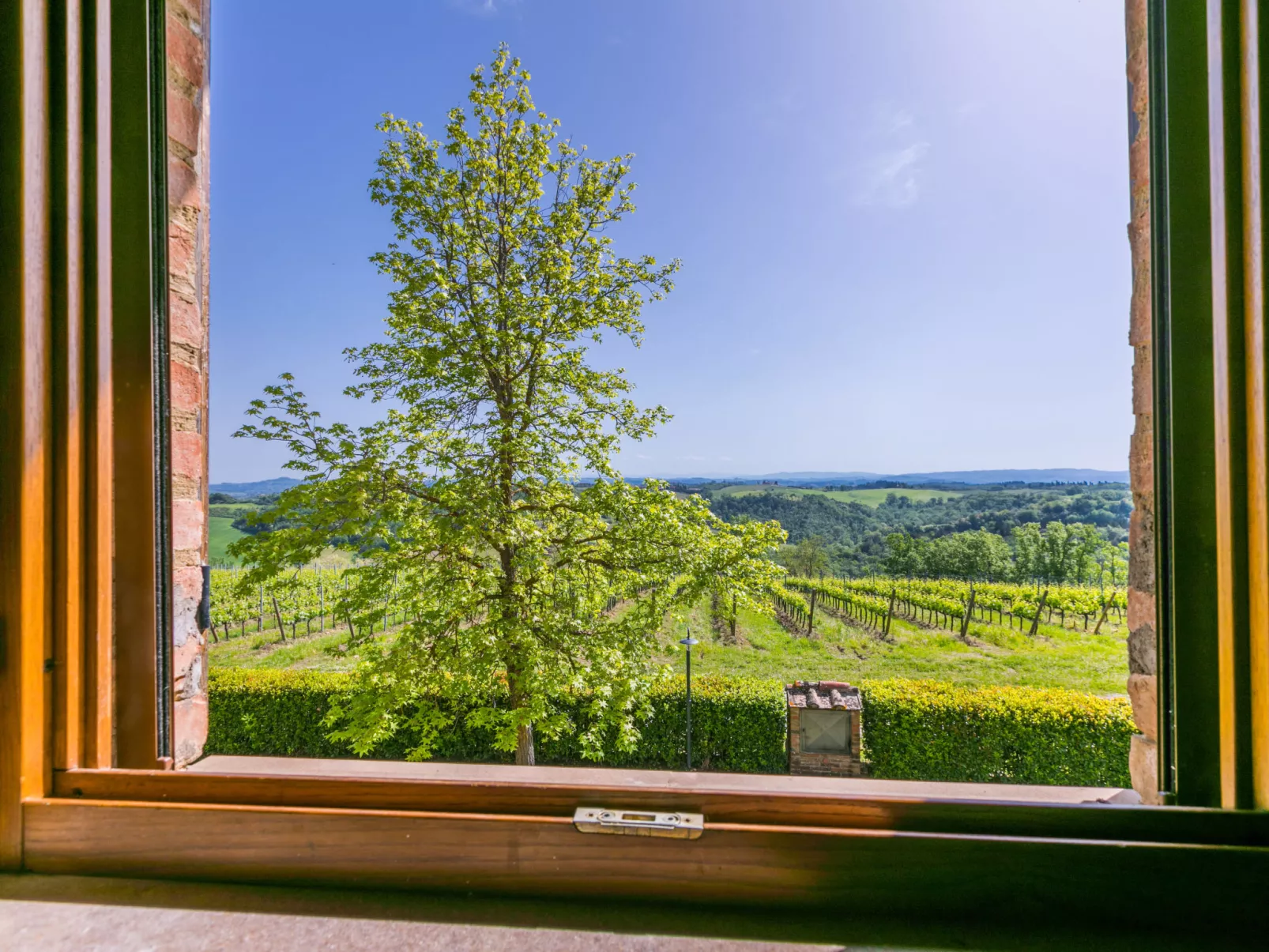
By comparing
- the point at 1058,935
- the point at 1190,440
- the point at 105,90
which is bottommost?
the point at 1058,935

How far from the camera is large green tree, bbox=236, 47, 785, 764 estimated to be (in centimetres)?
299

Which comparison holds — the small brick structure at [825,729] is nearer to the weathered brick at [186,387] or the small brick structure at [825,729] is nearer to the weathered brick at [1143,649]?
the weathered brick at [1143,649]

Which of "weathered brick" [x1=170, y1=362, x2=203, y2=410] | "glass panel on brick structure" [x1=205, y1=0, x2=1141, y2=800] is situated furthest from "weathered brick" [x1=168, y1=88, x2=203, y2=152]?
"glass panel on brick structure" [x1=205, y1=0, x2=1141, y2=800]

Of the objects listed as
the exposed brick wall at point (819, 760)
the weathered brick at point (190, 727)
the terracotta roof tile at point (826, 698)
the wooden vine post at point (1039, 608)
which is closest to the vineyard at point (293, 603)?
the weathered brick at point (190, 727)

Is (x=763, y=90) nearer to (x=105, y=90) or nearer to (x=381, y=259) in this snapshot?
(x=381, y=259)

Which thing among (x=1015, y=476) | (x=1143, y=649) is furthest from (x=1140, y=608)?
(x=1015, y=476)

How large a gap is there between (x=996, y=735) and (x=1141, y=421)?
4.29 m

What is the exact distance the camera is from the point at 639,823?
50 centimetres

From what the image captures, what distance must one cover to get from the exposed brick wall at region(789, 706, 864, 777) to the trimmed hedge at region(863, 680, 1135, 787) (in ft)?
0.45

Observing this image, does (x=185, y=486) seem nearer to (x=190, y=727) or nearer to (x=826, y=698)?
(x=190, y=727)

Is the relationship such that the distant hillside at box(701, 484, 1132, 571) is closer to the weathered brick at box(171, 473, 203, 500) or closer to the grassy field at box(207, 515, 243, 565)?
the weathered brick at box(171, 473, 203, 500)

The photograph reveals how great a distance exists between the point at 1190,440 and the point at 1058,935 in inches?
19.9

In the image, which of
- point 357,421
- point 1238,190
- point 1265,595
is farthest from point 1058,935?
point 357,421

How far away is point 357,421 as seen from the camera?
3.12 metres
